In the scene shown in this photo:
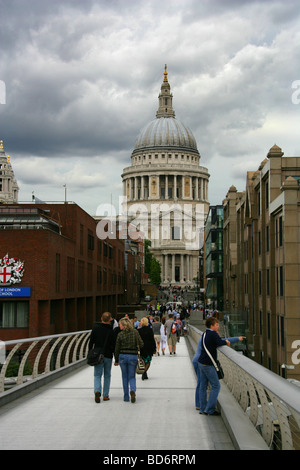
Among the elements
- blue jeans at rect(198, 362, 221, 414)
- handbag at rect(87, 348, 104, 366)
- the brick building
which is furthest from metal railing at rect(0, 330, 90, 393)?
the brick building

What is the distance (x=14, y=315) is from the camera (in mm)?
40062

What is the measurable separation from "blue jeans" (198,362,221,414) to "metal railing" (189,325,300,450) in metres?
0.45

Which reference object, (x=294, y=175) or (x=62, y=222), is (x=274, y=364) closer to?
(x=294, y=175)

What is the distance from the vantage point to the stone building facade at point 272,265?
32156 mm

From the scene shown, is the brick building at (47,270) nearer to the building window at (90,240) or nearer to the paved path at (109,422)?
the building window at (90,240)

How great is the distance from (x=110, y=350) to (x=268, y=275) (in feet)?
89.3

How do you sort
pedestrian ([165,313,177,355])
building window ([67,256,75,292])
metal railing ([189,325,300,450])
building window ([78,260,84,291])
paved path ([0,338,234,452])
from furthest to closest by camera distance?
building window ([78,260,84,291]) < building window ([67,256,75,292]) < pedestrian ([165,313,177,355]) < paved path ([0,338,234,452]) < metal railing ([189,325,300,450])

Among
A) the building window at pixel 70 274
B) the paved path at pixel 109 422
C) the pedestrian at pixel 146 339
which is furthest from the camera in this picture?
the building window at pixel 70 274

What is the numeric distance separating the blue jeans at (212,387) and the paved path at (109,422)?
0.20 metres

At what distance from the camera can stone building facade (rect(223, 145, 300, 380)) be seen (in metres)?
32.2

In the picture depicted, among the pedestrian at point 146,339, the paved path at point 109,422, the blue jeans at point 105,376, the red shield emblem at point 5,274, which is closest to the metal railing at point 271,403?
the paved path at point 109,422

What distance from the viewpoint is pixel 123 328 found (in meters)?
13.6

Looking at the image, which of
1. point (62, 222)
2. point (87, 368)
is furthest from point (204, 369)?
point (62, 222)

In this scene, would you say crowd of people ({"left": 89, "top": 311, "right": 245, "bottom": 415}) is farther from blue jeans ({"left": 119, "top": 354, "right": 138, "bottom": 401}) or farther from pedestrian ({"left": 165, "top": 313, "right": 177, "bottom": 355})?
pedestrian ({"left": 165, "top": 313, "right": 177, "bottom": 355})
